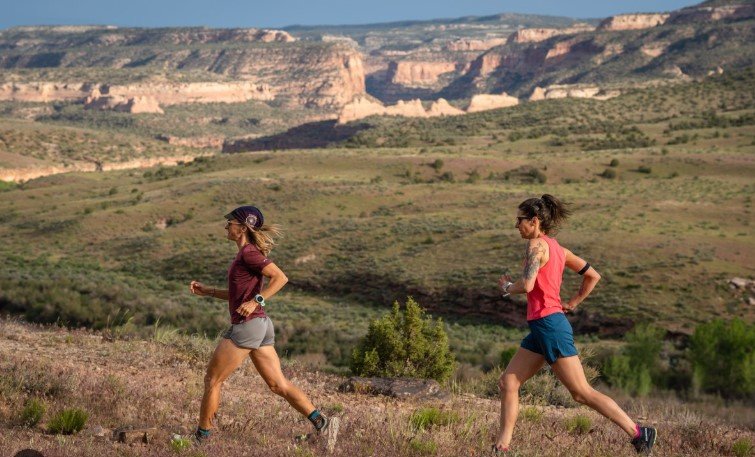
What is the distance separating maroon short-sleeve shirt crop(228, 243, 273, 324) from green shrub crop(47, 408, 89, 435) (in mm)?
1430

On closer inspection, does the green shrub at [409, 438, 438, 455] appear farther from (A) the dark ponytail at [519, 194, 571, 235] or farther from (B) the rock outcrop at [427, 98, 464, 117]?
(B) the rock outcrop at [427, 98, 464, 117]

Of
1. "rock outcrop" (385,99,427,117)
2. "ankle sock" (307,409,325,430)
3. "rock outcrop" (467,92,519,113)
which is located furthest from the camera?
"rock outcrop" (385,99,427,117)

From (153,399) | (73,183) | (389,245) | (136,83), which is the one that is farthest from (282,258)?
(136,83)

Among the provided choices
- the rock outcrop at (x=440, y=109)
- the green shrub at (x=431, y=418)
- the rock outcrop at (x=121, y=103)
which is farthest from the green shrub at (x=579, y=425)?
the rock outcrop at (x=121, y=103)

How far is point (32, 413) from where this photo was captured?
7730 mm

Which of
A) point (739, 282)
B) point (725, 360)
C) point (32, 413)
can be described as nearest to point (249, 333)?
point (32, 413)

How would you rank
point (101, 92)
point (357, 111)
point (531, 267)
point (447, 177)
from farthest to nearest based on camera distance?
point (101, 92), point (357, 111), point (447, 177), point (531, 267)

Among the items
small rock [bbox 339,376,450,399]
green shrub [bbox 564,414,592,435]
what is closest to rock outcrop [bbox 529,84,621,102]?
small rock [bbox 339,376,450,399]

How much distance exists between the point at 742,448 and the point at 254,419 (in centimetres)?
424

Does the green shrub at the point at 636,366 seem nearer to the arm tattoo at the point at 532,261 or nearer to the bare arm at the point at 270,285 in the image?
the arm tattoo at the point at 532,261

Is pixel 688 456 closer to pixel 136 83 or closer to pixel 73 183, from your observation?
pixel 73 183

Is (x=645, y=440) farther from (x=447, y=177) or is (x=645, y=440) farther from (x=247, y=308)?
(x=447, y=177)

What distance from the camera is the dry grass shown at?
23.7 feet

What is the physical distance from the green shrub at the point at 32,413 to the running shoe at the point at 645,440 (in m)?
4.66
